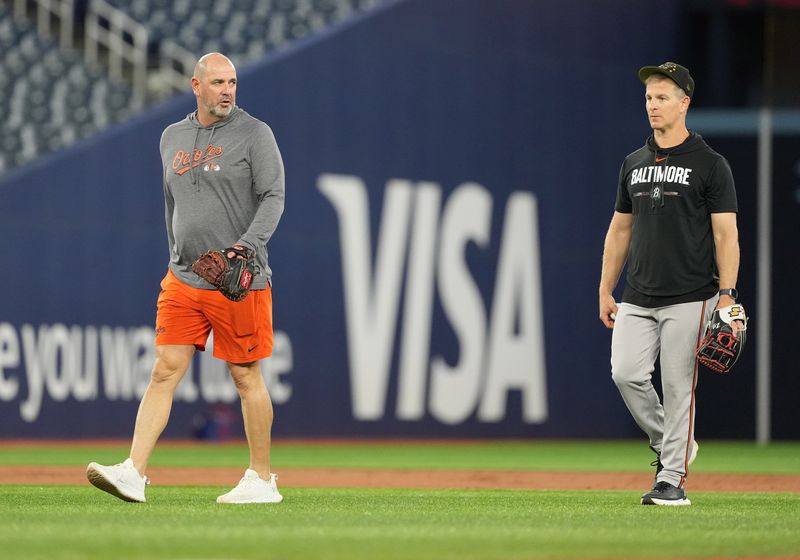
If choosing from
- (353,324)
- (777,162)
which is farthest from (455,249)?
(777,162)

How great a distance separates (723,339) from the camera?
7.04 metres

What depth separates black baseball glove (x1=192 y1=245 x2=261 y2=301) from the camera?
6.75m

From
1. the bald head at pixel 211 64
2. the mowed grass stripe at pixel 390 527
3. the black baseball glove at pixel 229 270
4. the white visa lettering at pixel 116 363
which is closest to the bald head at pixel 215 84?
the bald head at pixel 211 64

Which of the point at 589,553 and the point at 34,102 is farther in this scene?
the point at 34,102

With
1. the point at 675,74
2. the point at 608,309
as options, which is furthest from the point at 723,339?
the point at 675,74

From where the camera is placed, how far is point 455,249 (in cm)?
1623

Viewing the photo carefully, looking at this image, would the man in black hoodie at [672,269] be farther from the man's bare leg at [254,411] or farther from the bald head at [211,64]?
the bald head at [211,64]

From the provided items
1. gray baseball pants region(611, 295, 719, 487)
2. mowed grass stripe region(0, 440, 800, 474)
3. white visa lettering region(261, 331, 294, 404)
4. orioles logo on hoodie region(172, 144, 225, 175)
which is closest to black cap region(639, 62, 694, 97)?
gray baseball pants region(611, 295, 719, 487)

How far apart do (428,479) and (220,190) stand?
3425 millimetres

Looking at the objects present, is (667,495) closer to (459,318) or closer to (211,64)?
(211,64)

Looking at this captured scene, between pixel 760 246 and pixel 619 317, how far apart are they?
10.2m

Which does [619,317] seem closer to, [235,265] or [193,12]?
[235,265]

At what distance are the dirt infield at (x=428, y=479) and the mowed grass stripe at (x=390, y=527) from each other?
1.17m

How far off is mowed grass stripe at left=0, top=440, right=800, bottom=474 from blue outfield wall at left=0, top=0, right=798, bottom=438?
66 centimetres
